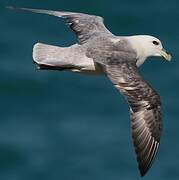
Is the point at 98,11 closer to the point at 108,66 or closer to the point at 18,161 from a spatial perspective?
the point at 18,161

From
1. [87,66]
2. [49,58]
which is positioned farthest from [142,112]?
[49,58]

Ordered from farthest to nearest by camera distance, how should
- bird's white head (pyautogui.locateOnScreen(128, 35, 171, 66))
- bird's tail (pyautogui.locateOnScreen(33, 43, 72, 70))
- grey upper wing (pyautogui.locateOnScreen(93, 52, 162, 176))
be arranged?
bird's white head (pyautogui.locateOnScreen(128, 35, 171, 66)) → bird's tail (pyautogui.locateOnScreen(33, 43, 72, 70)) → grey upper wing (pyautogui.locateOnScreen(93, 52, 162, 176))

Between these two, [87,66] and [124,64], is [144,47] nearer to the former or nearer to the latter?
[124,64]

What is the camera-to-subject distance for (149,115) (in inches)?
472

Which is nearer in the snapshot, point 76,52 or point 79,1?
point 76,52

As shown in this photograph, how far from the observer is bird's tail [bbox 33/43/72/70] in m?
12.3

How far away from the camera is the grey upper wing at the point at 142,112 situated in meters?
11.9

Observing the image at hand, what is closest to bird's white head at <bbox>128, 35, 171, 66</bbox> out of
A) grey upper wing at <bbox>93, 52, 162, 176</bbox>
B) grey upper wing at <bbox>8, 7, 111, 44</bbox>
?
grey upper wing at <bbox>8, 7, 111, 44</bbox>

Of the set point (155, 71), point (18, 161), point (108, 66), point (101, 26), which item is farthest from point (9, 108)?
point (108, 66)

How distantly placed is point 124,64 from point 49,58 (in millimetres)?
709

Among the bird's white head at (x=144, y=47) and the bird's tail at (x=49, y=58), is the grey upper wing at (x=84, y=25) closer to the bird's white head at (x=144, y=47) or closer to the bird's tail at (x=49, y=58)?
the bird's white head at (x=144, y=47)

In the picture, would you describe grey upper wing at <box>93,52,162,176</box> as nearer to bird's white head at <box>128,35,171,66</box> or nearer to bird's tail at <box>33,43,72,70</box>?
bird's tail at <box>33,43,72,70</box>

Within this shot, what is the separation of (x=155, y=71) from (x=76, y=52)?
482 centimetres

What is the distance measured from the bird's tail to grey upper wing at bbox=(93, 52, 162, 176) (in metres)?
0.46
